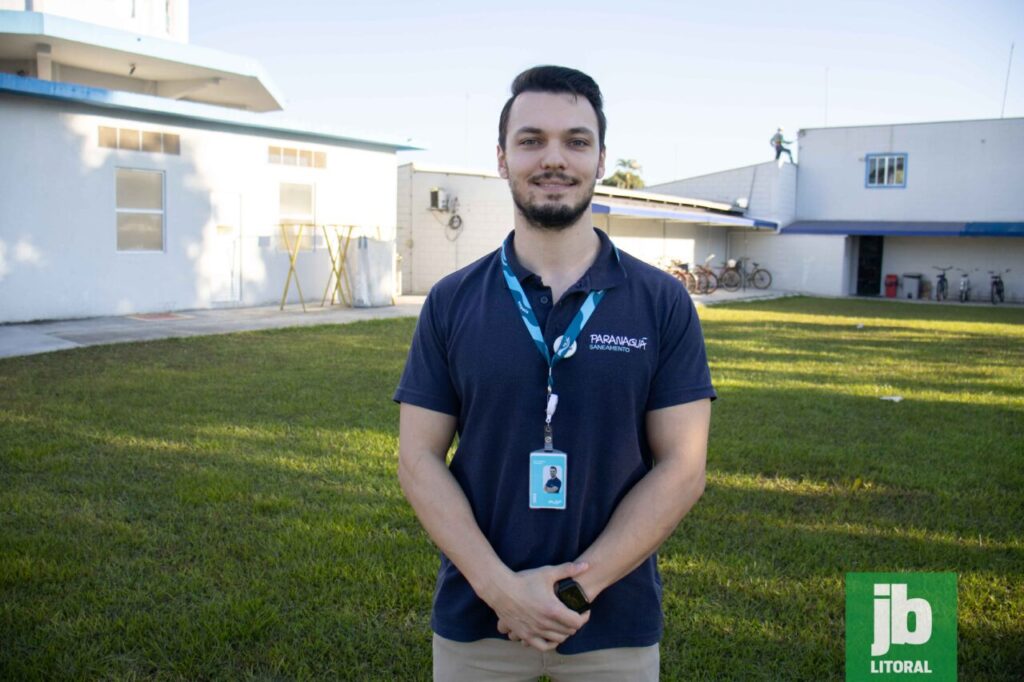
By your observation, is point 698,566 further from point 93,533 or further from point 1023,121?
point 1023,121

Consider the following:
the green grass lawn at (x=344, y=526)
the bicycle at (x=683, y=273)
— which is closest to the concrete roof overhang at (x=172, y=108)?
the green grass lawn at (x=344, y=526)

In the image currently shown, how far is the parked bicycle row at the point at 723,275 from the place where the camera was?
26266 millimetres

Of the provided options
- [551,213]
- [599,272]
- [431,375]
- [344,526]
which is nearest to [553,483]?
[431,375]

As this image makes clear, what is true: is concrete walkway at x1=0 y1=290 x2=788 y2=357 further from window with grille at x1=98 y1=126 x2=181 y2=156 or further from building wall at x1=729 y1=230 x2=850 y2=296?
building wall at x1=729 y1=230 x2=850 y2=296

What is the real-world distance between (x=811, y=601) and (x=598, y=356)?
2.59m

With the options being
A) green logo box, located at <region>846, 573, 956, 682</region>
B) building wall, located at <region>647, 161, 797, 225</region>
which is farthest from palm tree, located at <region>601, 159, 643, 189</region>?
green logo box, located at <region>846, 573, 956, 682</region>

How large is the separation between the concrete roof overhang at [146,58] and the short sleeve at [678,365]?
15.8m

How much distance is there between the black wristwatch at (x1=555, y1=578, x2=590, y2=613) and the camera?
1801 millimetres

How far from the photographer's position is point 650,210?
24.1 m

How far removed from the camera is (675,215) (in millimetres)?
25562

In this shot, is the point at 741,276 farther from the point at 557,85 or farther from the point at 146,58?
the point at 557,85

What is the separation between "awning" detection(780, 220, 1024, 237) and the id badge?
3034 centimetres

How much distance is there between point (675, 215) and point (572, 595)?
965 inches

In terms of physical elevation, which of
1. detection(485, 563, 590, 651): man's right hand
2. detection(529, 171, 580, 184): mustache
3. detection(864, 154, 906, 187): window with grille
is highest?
detection(864, 154, 906, 187): window with grille
